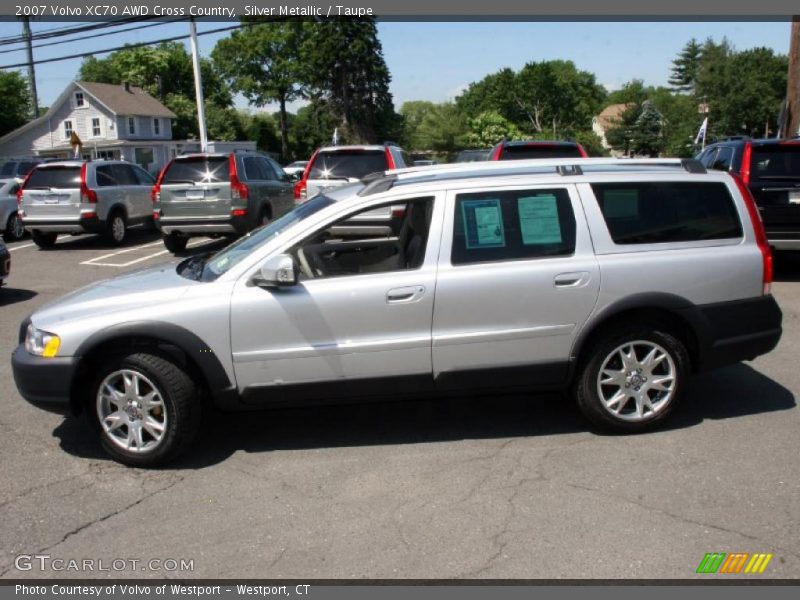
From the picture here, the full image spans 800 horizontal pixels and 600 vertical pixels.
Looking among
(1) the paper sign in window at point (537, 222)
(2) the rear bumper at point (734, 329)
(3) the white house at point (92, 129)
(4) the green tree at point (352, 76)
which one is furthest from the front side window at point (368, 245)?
(4) the green tree at point (352, 76)

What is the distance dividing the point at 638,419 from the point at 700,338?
0.66m

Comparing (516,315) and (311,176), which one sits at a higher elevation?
(311,176)

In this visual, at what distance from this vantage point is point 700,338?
193 inches

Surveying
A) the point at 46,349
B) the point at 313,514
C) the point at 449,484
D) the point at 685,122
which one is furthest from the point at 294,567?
the point at 685,122

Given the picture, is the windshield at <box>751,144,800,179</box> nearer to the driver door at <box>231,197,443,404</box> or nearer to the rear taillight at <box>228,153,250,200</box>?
the driver door at <box>231,197,443,404</box>

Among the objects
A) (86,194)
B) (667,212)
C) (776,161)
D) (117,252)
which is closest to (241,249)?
(667,212)

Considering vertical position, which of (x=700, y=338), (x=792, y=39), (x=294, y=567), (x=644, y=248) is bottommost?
(x=294, y=567)

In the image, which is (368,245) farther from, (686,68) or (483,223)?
(686,68)

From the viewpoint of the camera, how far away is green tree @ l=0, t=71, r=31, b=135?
2061 inches

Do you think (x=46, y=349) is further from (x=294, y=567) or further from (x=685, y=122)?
(x=685, y=122)

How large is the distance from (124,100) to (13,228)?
147 ft

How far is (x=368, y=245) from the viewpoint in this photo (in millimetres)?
5207

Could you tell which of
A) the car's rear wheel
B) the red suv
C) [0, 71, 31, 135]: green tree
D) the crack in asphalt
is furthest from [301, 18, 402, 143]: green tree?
the crack in asphalt

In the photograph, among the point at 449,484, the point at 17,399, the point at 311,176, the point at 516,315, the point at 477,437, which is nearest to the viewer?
the point at 449,484
